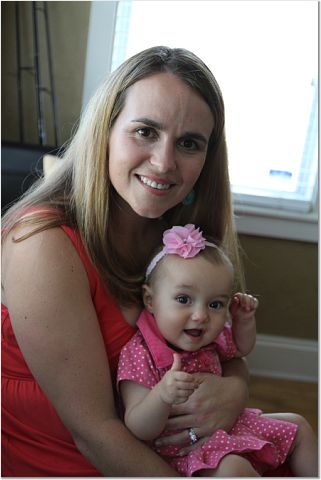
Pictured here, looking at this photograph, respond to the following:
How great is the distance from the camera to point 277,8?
2863 mm

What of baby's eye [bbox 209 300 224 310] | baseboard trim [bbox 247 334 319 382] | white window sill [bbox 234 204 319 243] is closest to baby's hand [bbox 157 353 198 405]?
baby's eye [bbox 209 300 224 310]

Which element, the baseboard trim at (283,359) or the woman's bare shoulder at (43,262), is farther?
the baseboard trim at (283,359)

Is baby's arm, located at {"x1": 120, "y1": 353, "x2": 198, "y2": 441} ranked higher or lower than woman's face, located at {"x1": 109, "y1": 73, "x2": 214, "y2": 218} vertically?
lower

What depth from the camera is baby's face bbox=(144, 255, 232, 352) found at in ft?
4.24

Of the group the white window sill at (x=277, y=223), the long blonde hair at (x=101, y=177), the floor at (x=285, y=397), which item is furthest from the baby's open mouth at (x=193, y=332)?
the white window sill at (x=277, y=223)

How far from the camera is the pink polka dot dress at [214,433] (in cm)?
122

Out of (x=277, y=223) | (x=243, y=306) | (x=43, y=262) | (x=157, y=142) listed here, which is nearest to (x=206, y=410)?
(x=243, y=306)

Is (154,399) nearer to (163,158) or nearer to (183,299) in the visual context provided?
(183,299)

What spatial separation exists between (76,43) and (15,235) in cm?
184

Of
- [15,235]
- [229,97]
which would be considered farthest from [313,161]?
[15,235]

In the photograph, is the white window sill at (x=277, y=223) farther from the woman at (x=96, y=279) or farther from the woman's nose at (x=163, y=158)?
the woman's nose at (x=163, y=158)

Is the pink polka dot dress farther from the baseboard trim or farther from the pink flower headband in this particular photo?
the baseboard trim

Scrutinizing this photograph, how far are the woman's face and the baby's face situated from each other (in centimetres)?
14

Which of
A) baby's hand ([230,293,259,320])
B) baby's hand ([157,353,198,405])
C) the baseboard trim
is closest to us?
baby's hand ([157,353,198,405])
